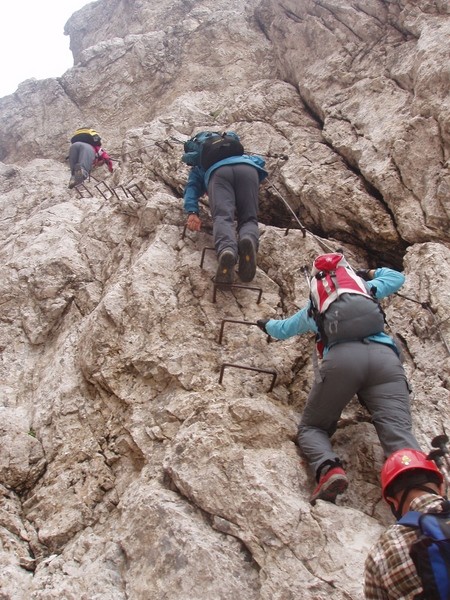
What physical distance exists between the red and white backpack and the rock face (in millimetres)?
1066

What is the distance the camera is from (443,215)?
7.45 meters

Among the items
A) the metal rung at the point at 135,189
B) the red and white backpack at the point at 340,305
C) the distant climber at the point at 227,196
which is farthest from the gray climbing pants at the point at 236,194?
the metal rung at the point at 135,189

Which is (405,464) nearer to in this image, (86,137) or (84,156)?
(84,156)

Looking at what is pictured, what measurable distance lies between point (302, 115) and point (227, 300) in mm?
6672

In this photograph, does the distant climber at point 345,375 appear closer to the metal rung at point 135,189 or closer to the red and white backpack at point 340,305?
the red and white backpack at point 340,305

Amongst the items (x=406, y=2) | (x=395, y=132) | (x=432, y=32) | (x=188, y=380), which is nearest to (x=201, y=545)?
(x=188, y=380)

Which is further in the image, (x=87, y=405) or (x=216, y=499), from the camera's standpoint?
(x=87, y=405)

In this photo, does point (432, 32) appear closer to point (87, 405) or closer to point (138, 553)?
point (87, 405)

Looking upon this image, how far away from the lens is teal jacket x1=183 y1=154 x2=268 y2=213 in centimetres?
773

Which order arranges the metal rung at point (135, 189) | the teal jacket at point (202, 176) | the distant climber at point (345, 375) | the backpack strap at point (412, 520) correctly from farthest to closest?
the metal rung at point (135, 189) → the teal jacket at point (202, 176) → the distant climber at point (345, 375) → the backpack strap at point (412, 520)

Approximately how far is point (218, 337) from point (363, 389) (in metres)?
2.31

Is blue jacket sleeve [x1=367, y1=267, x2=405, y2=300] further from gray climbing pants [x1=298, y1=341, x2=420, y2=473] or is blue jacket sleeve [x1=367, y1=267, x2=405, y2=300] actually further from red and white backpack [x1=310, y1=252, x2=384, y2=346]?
gray climbing pants [x1=298, y1=341, x2=420, y2=473]

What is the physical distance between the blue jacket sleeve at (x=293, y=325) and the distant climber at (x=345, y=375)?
0.48 ft

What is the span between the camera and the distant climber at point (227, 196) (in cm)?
700
